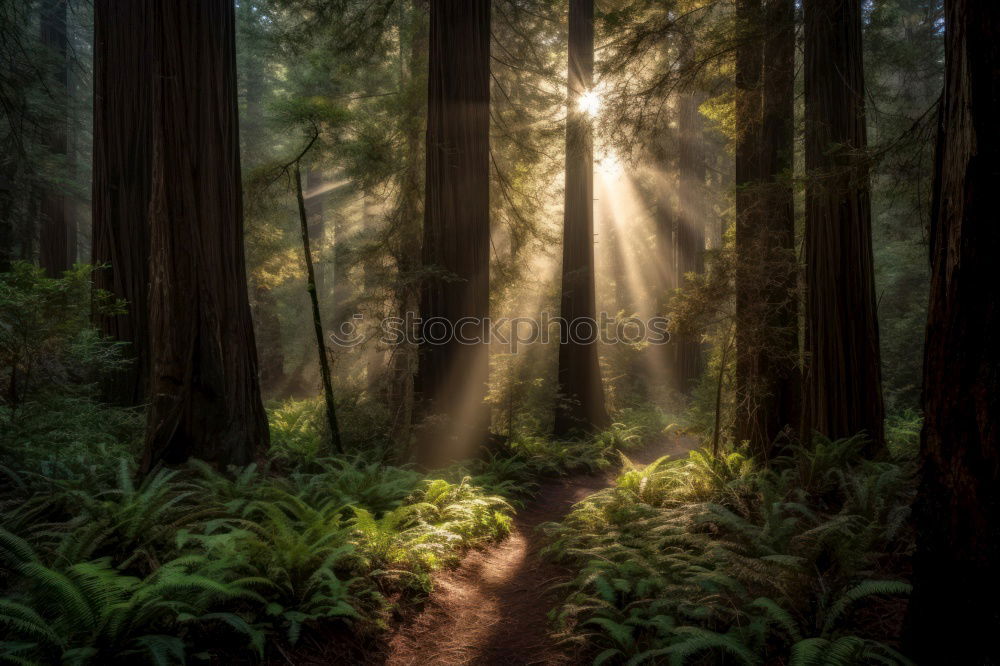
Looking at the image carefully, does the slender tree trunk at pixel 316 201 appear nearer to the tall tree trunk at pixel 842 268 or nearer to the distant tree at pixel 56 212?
the distant tree at pixel 56 212

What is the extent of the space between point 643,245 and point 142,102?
1811 centimetres

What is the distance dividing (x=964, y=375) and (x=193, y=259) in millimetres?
5911

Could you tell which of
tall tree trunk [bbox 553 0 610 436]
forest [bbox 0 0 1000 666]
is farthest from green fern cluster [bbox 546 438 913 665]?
tall tree trunk [bbox 553 0 610 436]

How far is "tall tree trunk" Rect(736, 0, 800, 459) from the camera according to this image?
20.1 feet

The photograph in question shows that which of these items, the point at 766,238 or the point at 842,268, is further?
the point at 766,238

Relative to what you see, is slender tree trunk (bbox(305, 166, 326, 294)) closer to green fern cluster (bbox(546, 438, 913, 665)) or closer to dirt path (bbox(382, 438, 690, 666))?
dirt path (bbox(382, 438, 690, 666))

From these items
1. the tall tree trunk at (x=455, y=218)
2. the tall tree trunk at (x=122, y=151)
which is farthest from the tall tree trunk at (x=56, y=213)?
the tall tree trunk at (x=455, y=218)

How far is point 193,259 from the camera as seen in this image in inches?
206

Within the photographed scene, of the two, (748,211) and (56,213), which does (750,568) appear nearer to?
(748,211)

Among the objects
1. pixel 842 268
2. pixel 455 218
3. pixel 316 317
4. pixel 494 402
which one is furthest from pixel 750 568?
pixel 494 402

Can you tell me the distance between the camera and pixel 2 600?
8.14 ft

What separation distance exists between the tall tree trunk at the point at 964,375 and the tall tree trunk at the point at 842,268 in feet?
12.5

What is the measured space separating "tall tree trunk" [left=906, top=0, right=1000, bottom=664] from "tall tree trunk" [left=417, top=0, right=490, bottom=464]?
235 inches

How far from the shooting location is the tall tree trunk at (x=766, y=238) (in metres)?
6.12
